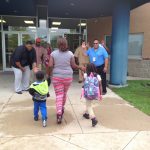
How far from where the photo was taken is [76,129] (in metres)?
4.92

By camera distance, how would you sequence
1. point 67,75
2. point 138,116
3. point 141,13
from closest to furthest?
point 67,75, point 138,116, point 141,13

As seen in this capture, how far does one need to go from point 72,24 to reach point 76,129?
11197 millimetres

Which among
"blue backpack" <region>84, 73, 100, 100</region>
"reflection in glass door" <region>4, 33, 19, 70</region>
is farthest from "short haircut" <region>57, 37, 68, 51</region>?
"reflection in glass door" <region>4, 33, 19, 70</region>

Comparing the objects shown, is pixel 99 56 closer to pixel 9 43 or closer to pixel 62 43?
pixel 62 43

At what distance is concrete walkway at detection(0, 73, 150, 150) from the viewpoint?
4.22 meters

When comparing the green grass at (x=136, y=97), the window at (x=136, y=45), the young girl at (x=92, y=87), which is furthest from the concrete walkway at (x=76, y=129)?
the window at (x=136, y=45)

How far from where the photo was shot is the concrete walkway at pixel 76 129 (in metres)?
4.22

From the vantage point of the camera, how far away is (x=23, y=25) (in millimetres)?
14711

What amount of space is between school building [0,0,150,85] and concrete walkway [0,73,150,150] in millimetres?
5650

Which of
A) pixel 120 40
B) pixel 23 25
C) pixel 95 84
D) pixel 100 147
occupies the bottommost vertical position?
pixel 100 147

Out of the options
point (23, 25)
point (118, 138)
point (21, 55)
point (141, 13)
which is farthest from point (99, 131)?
point (23, 25)

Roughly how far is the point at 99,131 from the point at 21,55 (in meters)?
4.07

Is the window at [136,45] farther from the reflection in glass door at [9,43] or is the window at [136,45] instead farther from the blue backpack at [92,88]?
the blue backpack at [92,88]

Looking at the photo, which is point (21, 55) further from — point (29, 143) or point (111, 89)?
point (29, 143)
